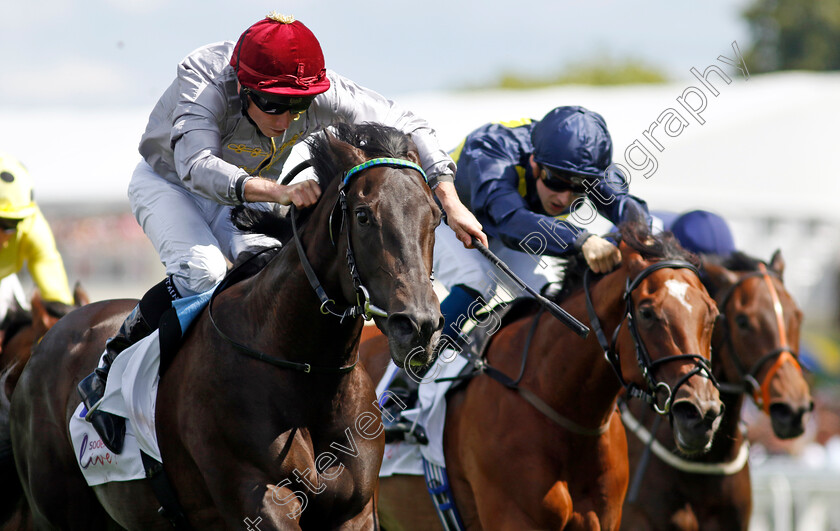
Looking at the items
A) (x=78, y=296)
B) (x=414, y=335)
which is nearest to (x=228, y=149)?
(x=414, y=335)

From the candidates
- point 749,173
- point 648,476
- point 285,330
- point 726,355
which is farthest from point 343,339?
point 749,173

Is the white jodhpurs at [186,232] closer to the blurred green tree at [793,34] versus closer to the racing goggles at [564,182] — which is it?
the racing goggles at [564,182]

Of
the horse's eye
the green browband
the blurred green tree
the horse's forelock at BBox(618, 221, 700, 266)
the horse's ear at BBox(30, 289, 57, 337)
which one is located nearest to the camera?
the green browband

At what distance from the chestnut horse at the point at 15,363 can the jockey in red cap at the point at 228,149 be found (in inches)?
55.3

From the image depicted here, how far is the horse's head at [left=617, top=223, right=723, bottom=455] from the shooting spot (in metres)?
3.94

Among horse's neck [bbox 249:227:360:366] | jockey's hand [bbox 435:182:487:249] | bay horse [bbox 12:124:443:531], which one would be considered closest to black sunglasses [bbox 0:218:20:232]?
bay horse [bbox 12:124:443:531]

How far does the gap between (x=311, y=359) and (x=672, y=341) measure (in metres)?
1.52

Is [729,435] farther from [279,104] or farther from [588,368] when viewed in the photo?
[279,104]

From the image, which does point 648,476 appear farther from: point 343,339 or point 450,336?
point 343,339

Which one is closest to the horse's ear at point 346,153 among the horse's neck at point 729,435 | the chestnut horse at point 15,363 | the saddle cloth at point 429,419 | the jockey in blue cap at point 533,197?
the jockey in blue cap at point 533,197

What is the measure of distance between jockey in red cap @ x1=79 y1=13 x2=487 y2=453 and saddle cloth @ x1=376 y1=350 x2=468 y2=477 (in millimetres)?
1154

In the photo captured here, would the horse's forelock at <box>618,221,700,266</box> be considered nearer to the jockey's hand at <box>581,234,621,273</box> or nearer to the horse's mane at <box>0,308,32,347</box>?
the jockey's hand at <box>581,234,621,273</box>

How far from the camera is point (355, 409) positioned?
3.48 m

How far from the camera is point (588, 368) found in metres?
4.42
